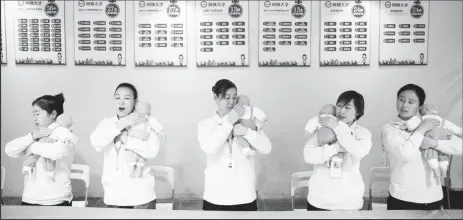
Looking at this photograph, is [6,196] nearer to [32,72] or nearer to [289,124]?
[32,72]

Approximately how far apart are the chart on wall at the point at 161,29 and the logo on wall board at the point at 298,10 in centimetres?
121

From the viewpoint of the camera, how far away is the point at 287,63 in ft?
14.1

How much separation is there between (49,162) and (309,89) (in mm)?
2841

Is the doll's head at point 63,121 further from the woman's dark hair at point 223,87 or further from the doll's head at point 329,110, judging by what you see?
the doll's head at point 329,110

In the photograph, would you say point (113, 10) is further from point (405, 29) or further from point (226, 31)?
point (405, 29)

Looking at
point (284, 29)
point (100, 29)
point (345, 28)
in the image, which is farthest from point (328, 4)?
point (100, 29)

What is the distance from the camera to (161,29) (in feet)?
14.0

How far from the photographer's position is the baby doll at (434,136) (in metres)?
2.51

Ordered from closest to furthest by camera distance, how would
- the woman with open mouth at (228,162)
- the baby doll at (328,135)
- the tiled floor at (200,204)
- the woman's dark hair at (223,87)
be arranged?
the baby doll at (328,135), the woman with open mouth at (228,162), the woman's dark hair at (223,87), the tiled floor at (200,204)

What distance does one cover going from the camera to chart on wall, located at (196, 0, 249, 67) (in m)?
4.24

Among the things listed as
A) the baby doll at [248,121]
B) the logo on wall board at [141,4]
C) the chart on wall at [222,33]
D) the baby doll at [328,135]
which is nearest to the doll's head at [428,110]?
the baby doll at [328,135]

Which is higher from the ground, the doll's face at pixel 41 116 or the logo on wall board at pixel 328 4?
the logo on wall board at pixel 328 4

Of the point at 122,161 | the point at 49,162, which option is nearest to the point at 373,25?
the point at 122,161

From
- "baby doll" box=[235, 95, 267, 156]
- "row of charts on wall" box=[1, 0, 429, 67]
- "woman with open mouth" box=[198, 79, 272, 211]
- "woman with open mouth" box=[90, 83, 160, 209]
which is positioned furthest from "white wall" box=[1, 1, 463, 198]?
"woman with open mouth" box=[90, 83, 160, 209]
